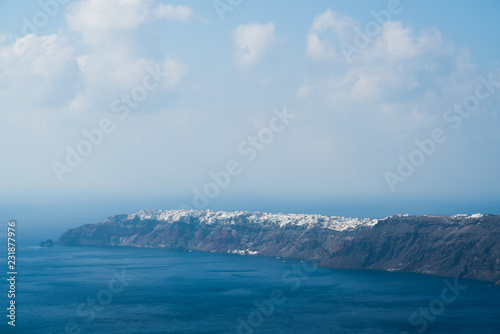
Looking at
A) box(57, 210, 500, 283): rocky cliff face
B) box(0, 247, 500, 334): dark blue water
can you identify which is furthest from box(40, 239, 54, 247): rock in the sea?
box(0, 247, 500, 334): dark blue water

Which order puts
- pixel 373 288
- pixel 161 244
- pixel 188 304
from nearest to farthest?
1. pixel 188 304
2. pixel 373 288
3. pixel 161 244

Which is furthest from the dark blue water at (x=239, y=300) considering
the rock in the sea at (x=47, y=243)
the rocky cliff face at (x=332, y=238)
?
the rock in the sea at (x=47, y=243)

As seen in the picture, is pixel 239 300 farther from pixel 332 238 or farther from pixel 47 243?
pixel 47 243

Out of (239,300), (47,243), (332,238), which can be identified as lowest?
(239,300)

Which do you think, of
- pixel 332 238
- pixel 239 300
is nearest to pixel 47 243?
pixel 332 238

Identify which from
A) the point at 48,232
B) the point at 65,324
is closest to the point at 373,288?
the point at 65,324

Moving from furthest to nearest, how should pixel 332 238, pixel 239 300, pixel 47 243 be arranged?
pixel 47 243 → pixel 332 238 → pixel 239 300

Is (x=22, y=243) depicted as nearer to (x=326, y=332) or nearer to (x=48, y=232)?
(x=48, y=232)

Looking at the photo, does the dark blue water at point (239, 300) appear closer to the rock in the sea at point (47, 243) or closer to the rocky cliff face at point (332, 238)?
the rocky cliff face at point (332, 238)
